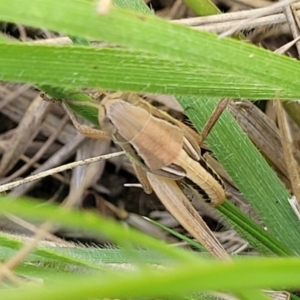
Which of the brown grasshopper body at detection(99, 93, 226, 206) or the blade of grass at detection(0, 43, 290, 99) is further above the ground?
the blade of grass at detection(0, 43, 290, 99)

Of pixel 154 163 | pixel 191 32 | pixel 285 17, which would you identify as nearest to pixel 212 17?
pixel 285 17

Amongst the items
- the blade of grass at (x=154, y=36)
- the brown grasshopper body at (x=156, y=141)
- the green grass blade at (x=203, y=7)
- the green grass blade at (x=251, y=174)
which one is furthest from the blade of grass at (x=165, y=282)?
the green grass blade at (x=203, y=7)

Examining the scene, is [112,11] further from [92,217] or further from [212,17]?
[212,17]

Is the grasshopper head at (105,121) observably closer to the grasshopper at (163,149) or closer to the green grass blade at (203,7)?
the grasshopper at (163,149)

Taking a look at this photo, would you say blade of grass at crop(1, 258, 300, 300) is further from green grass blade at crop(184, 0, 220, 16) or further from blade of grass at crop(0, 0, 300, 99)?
green grass blade at crop(184, 0, 220, 16)

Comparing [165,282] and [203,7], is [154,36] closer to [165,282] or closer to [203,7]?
[165,282]

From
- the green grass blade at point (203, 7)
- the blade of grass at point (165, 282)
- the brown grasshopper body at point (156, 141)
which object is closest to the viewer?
the blade of grass at point (165, 282)

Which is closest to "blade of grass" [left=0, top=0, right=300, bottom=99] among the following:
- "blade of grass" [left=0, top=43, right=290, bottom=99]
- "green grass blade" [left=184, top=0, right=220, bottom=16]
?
"blade of grass" [left=0, top=43, right=290, bottom=99]

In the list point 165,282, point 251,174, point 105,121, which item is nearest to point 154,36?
point 105,121
